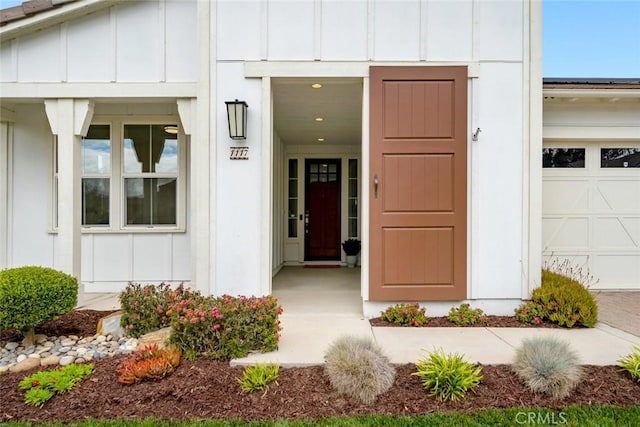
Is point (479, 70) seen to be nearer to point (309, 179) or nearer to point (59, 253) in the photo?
point (309, 179)

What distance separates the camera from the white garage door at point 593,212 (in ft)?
18.4

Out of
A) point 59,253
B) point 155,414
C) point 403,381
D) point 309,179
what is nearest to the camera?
point 155,414

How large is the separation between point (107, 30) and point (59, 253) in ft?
10.2

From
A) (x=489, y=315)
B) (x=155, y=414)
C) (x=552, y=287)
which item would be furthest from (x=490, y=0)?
(x=155, y=414)

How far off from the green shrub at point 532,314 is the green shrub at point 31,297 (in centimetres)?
495

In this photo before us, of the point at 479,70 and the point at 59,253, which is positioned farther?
the point at 59,253

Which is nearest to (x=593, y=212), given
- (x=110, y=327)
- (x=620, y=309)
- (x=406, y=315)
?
(x=620, y=309)

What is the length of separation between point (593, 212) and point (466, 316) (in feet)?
10.8

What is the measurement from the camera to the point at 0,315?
3232mm

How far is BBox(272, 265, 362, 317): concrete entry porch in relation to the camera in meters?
4.59

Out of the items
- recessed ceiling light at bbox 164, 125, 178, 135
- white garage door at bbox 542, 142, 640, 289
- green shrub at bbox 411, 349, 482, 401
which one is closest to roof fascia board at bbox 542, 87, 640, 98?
white garage door at bbox 542, 142, 640, 289

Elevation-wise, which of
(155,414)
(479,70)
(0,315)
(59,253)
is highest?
(479,70)

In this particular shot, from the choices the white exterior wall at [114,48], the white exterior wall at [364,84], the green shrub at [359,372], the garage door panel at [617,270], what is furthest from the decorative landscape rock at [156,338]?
the garage door panel at [617,270]

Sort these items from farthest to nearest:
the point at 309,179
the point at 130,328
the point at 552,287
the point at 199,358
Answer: the point at 309,179
the point at 552,287
the point at 130,328
the point at 199,358
